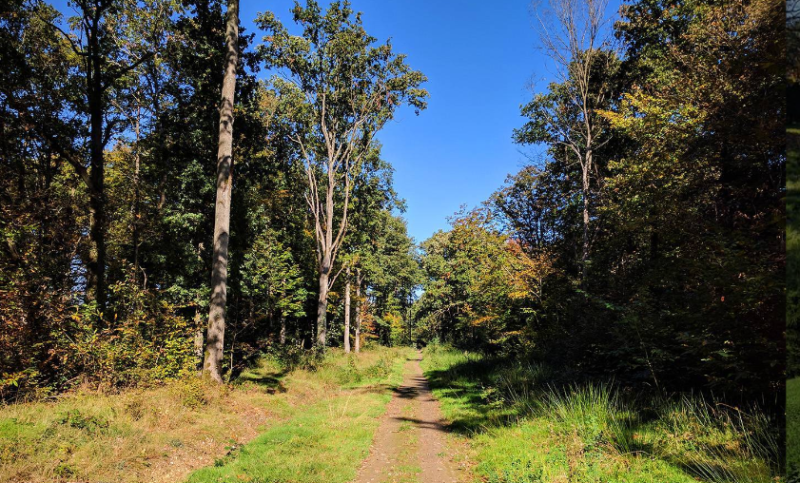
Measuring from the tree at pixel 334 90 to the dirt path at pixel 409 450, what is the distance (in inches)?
372

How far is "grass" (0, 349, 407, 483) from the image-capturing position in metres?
4.87

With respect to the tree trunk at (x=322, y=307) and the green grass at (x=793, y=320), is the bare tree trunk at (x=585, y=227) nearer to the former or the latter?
the tree trunk at (x=322, y=307)

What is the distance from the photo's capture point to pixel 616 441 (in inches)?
215

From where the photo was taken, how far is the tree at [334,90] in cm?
1675

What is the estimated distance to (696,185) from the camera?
9.73 m

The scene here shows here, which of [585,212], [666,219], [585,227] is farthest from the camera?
[585,212]

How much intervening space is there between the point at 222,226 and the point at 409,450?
7910 millimetres

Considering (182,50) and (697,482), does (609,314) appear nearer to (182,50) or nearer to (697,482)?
(697,482)


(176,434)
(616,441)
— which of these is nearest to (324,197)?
(176,434)

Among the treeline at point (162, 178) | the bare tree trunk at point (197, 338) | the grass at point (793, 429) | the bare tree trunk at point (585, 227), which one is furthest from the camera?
the bare tree trunk at point (585, 227)

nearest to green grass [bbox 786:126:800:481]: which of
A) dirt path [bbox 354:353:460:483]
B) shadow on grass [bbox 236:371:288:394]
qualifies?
dirt path [bbox 354:353:460:483]

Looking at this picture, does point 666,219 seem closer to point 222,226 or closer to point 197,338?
point 222,226

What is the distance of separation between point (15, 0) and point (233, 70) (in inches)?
222

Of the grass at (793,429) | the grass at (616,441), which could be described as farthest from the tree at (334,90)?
the grass at (793,429)
